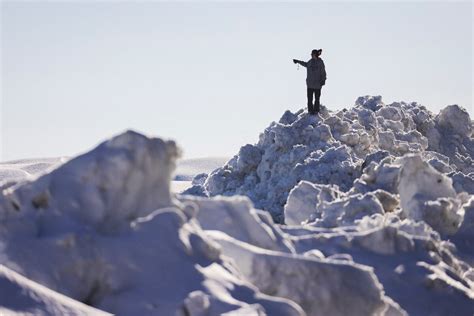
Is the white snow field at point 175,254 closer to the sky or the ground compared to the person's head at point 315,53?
closer to the ground

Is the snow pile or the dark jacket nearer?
the snow pile

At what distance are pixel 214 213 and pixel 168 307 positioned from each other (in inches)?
49.5

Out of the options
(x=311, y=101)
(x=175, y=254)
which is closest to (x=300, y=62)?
(x=311, y=101)

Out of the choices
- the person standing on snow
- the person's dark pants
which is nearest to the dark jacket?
the person standing on snow

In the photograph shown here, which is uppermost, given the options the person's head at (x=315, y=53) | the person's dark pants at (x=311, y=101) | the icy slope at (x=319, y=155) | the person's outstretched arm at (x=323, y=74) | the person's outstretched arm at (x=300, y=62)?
the person's head at (x=315, y=53)

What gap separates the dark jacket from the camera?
17172mm

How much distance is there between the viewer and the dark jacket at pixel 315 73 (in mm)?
17172

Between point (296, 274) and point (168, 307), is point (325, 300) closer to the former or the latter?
point (296, 274)

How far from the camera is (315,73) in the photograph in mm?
17188

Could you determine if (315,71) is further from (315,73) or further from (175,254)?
(175,254)

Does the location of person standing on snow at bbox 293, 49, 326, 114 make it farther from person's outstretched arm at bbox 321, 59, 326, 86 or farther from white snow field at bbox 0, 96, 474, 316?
white snow field at bbox 0, 96, 474, 316

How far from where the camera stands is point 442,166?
48.2 ft

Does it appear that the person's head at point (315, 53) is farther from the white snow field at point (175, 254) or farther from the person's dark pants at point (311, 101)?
the white snow field at point (175, 254)

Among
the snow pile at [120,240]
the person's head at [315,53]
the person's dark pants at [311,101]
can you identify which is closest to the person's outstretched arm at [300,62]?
the person's head at [315,53]
